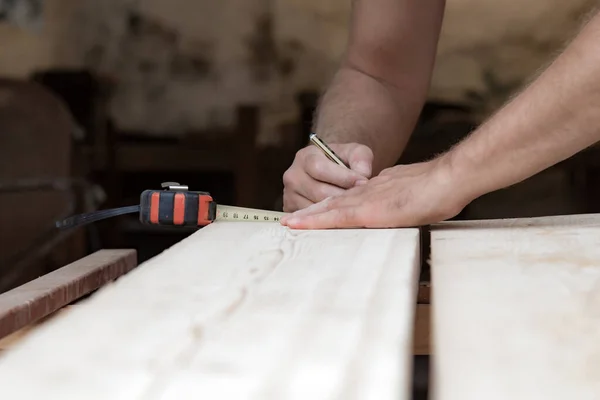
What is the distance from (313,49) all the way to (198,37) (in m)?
0.48

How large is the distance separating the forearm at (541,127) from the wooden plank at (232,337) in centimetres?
33

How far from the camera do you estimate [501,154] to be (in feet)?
3.27

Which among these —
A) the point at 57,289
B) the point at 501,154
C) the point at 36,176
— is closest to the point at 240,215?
the point at 57,289

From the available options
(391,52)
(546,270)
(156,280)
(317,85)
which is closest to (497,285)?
(546,270)

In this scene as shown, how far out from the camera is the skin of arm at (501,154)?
93 centimetres

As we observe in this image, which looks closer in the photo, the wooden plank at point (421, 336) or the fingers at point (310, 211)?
the wooden plank at point (421, 336)

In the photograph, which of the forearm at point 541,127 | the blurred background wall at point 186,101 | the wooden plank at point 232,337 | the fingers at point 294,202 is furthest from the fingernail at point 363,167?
the blurred background wall at point 186,101

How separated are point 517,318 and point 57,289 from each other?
0.66 meters

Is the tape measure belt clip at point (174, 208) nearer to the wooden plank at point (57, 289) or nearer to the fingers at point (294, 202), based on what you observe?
the wooden plank at point (57, 289)

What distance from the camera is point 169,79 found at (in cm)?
299

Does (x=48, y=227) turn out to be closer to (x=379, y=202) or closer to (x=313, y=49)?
(x=313, y=49)

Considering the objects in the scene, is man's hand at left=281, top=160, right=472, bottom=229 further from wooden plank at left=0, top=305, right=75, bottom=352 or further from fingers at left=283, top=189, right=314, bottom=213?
wooden plank at left=0, top=305, right=75, bottom=352

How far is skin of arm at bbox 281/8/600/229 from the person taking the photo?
93cm

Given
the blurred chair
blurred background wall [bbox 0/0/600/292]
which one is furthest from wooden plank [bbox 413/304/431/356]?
the blurred chair
